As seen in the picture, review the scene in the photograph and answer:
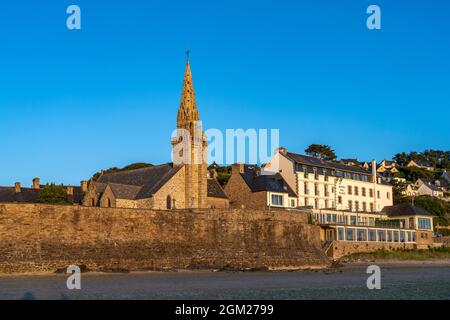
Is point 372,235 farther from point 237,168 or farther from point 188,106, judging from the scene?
point 188,106

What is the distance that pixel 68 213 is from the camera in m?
38.0

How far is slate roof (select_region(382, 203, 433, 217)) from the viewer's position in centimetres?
7019

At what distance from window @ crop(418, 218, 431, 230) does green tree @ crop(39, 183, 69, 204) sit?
Result: 130 ft

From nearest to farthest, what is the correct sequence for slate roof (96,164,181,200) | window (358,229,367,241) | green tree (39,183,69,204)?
green tree (39,183,69,204) → slate roof (96,164,181,200) → window (358,229,367,241)

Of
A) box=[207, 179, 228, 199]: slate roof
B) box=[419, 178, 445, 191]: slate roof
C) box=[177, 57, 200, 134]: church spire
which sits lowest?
box=[207, 179, 228, 199]: slate roof

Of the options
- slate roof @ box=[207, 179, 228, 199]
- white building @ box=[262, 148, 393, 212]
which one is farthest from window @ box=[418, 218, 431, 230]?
slate roof @ box=[207, 179, 228, 199]

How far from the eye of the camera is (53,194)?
184 ft

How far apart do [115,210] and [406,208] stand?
42.3 m

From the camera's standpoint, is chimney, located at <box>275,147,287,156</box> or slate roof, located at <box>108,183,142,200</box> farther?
chimney, located at <box>275,147,287,156</box>

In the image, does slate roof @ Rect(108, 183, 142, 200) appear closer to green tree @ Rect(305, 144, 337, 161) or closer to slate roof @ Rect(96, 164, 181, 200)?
slate roof @ Rect(96, 164, 181, 200)

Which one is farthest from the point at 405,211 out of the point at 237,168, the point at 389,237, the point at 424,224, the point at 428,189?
the point at 428,189

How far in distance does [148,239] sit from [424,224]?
40.4 meters
